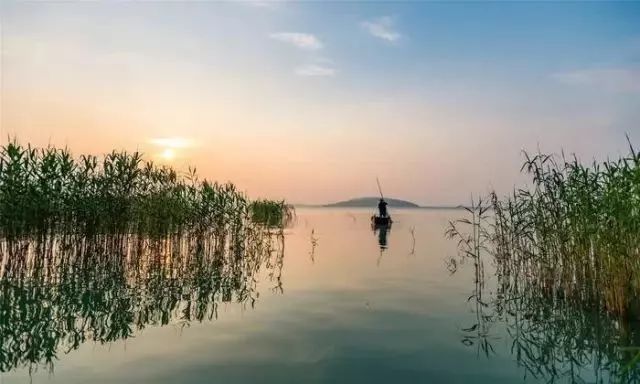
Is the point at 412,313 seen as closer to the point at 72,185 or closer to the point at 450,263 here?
the point at 450,263

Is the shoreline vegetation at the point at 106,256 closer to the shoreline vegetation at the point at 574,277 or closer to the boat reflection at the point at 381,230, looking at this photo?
the shoreline vegetation at the point at 574,277

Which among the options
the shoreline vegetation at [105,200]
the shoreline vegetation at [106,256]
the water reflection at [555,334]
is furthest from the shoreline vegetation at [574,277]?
the shoreline vegetation at [105,200]

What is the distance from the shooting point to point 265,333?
25.5ft

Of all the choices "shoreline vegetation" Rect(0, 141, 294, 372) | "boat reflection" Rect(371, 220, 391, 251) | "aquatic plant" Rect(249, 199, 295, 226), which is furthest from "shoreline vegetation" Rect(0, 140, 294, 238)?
"boat reflection" Rect(371, 220, 391, 251)

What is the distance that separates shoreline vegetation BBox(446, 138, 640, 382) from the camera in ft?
23.8

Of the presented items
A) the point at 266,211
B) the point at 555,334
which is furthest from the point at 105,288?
the point at 266,211

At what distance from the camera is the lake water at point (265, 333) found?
19.9ft

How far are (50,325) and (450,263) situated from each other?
12.6 m

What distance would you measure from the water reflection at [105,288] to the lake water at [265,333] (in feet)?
0.15

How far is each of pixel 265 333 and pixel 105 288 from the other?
5.28m

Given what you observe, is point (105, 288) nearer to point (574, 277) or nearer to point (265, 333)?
point (265, 333)

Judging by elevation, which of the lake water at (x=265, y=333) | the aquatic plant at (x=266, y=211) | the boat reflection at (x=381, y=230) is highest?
the aquatic plant at (x=266, y=211)

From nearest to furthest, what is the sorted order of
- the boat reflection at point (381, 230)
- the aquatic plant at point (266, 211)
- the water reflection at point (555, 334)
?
the water reflection at point (555, 334), the aquatic plant at point (266, 211), the boat reflection at point (381, 230)

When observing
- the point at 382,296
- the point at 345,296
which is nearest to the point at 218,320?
the point at 345,296
